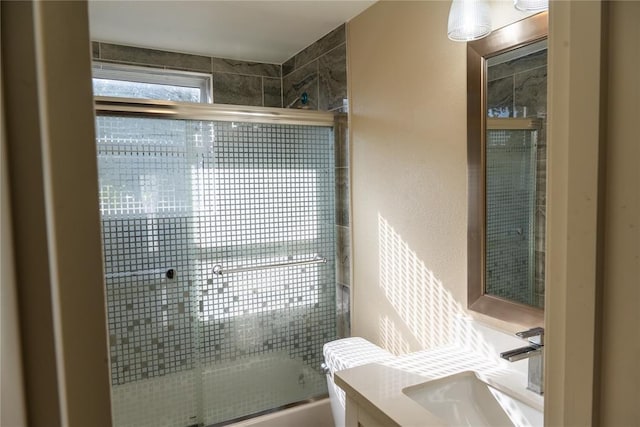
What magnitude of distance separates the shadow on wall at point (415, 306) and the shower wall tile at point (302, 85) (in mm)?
982

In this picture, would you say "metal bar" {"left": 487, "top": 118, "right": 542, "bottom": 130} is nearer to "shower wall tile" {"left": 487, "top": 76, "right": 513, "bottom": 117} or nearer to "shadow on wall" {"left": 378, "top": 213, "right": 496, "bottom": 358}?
"shower wall tile" {"left": 487, "top": 76, "right": 513, "bottom": 117}

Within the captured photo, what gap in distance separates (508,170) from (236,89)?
1995 millimetres

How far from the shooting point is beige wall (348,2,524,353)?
1.53m

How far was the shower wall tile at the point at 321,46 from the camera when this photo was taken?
224cm

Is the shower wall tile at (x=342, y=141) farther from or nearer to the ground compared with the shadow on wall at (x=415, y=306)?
farther from the ground

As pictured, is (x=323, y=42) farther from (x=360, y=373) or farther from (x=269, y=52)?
(x=360, y=373)

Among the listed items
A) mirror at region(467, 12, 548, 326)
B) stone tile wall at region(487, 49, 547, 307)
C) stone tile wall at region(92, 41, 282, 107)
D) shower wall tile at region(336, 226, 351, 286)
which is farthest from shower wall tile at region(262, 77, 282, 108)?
stone tile wall at region(487, 49, 547, 307)

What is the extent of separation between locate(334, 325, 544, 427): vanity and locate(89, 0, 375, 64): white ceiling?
62.8 inches

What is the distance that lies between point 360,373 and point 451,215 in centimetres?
68

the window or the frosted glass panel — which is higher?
the window
